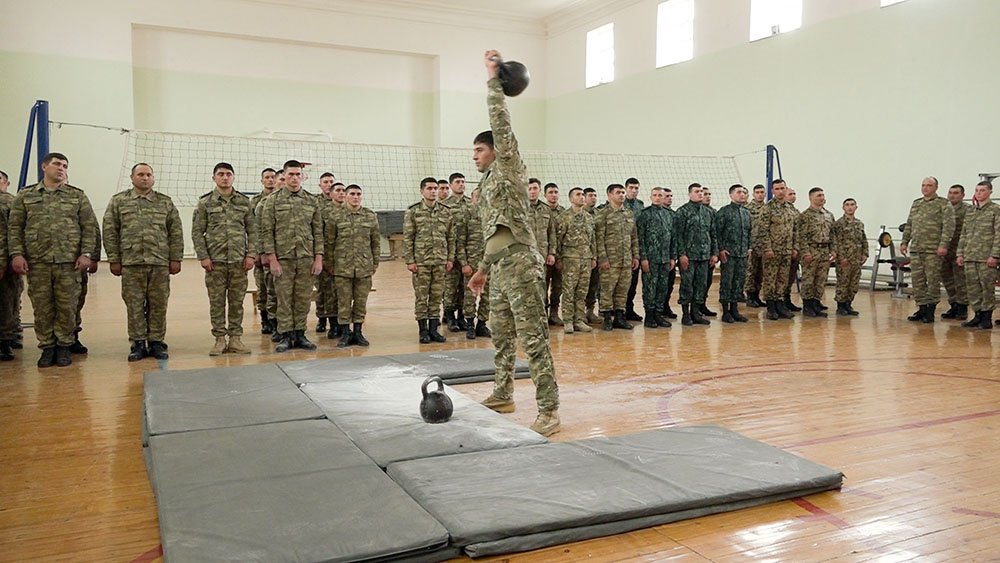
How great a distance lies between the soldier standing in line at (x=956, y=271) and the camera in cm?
871

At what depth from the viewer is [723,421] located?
14.2 ft

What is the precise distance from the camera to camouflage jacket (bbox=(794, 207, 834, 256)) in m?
9.11

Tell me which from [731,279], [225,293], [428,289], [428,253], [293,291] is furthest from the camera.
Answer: [731,279]

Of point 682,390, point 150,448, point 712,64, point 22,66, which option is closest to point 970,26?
point 712,64

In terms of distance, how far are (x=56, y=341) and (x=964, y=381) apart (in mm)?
6819

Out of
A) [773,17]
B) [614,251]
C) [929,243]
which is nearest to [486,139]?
[614,251]

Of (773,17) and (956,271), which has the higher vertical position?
(773,17)

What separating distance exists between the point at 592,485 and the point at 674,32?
14.4 metres

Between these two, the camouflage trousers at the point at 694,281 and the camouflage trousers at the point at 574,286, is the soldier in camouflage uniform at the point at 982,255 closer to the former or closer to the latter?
the camouflage trousers at the point at 694,281

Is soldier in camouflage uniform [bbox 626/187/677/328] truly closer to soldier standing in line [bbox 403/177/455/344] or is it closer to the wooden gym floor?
the wooden gym floor

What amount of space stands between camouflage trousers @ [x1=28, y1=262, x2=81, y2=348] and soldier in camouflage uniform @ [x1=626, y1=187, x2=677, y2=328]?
17.8 ft

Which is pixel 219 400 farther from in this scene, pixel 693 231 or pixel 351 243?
pixel 693 231

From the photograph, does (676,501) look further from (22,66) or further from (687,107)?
(22,66)


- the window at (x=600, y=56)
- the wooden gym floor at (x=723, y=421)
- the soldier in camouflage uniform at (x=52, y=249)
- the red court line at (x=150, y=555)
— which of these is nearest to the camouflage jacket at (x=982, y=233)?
the wooden gym floor at (x=723, y=421)
